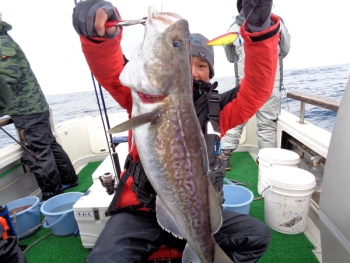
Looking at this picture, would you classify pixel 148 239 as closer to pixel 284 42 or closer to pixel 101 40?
pixel 101 40

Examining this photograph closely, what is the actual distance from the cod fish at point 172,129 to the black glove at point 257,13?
436 millimetres

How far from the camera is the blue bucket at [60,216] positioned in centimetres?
328

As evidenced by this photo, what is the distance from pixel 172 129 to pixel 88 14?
0.84 meters

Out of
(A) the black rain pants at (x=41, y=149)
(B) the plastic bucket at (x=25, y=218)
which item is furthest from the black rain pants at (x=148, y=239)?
(A) the black rain pants at (x=41, y=149)

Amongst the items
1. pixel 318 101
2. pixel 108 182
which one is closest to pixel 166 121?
pixel 108 182

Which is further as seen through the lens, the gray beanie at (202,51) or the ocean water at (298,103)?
the ocean water at (298,103)

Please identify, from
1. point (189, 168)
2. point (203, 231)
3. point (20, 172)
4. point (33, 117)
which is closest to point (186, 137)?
point (189, 168)

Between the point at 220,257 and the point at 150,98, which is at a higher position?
the point at 150,98

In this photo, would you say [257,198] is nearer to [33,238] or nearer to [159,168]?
[159,168]

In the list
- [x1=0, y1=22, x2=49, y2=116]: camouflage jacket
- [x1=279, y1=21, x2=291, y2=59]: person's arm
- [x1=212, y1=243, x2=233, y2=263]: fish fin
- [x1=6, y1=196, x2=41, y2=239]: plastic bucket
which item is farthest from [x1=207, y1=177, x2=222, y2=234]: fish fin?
[x1=0, y1=22, x2=49, y2=116]: camouflage jacket

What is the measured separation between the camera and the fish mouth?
1543 mm

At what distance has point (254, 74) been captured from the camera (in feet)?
6.51

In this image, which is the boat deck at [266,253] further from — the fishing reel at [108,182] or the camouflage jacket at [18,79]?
the camouflage jacket at [18,79]

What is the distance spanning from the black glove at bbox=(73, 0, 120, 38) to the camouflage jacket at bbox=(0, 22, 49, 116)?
9.74 ft
